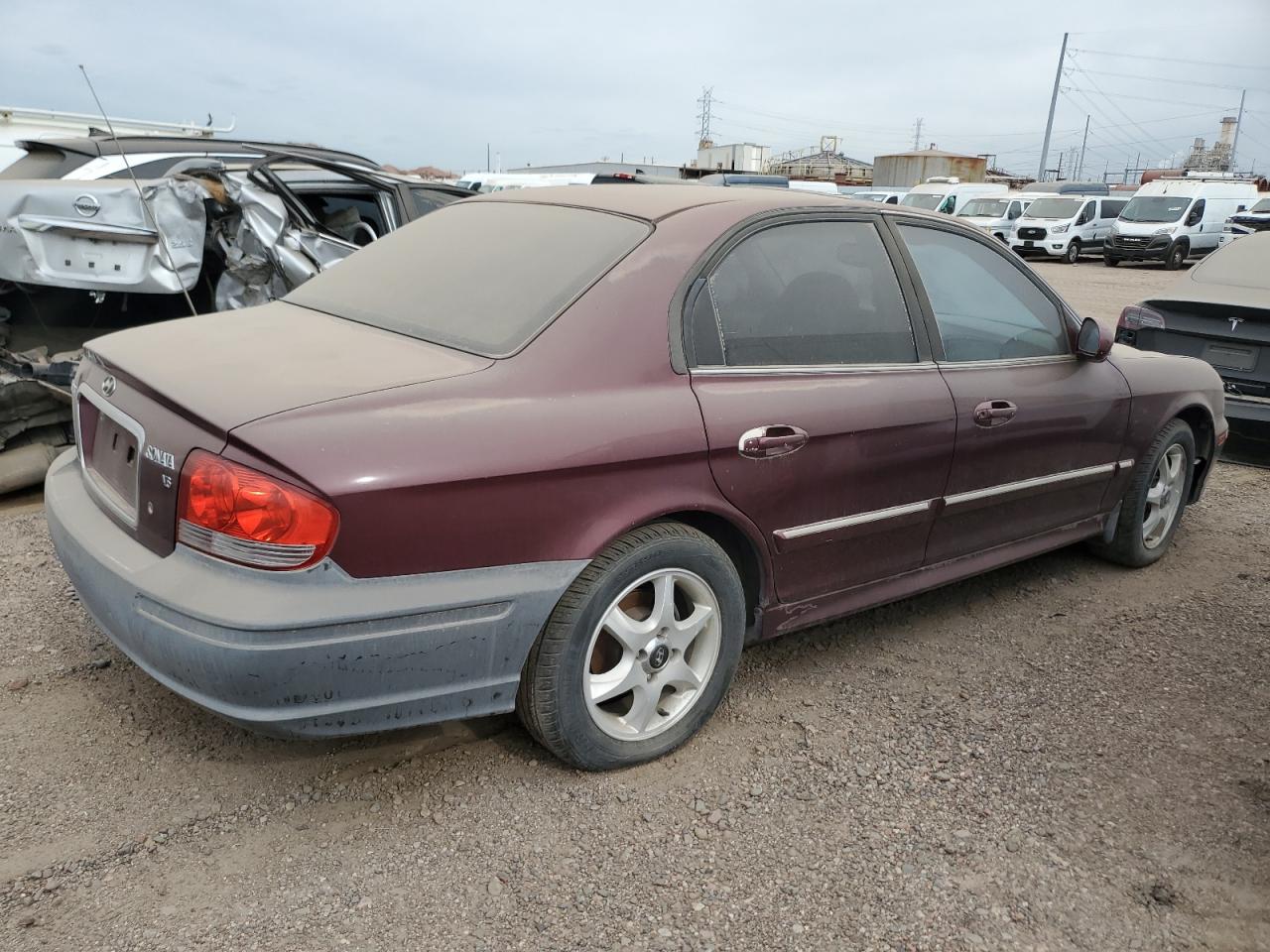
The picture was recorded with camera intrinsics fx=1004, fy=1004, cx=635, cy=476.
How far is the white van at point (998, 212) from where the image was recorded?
27.0m

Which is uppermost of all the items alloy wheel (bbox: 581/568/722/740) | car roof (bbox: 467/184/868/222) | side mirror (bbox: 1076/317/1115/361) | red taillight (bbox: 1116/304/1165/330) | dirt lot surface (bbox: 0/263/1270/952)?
car roof (bbox: 467/184/868/222)

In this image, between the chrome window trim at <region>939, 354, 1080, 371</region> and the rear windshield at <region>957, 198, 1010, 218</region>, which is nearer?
the chrome window trim at <region>939, 354, 1080, 371</region>

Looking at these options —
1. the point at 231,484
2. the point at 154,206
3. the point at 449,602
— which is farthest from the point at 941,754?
the point at 154,206

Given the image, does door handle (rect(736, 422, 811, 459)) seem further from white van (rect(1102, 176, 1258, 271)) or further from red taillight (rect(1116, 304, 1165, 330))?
white van (rect(1102, 176, 1258, 271))

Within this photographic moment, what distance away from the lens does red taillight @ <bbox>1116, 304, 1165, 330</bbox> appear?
241 inches

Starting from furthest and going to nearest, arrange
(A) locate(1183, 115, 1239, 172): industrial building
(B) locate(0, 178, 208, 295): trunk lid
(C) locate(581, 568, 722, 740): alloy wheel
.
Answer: (A) locate(1183, 115, 1239, 172): industrial building < (B) locate(0, 178, 208, 295): trunk lid < (C) locate(581, 568, 722, 740): alloy wheel

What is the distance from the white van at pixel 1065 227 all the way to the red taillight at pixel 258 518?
26.7 metres

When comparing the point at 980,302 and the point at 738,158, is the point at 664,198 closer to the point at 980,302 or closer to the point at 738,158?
the point at 980,302

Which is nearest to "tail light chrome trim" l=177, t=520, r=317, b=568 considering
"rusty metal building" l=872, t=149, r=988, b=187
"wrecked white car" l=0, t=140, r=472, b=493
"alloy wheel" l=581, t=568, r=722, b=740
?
"alloy wheel" l=581, t=568, r=722, b=740

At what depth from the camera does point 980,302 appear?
369cm

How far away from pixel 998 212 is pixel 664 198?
2735cm

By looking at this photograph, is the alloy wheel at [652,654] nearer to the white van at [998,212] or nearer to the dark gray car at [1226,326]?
the dark gray car at [1226,326]

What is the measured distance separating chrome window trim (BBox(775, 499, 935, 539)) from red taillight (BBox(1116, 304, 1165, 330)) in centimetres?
361

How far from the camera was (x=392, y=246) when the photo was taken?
3500mm
